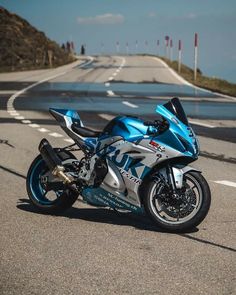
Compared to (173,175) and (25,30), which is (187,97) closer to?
(173,175)

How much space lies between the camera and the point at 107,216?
20.9 ft

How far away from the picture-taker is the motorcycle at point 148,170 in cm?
561

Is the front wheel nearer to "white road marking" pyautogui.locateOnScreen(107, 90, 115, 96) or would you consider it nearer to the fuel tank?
the fuel tank

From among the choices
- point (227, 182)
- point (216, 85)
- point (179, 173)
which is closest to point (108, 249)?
point (179, 173)

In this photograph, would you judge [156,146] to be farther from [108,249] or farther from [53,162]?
[53,162]

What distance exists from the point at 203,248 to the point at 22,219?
1839 millimetres

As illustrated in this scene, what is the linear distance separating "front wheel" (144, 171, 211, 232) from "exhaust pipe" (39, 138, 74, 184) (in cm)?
89

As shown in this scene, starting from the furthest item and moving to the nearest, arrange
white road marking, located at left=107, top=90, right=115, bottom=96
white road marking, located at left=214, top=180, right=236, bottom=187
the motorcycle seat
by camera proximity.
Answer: white road marking, located at left=107, top=90, right=115, bottom=96 → white road marking, located at left=214, top=180, right=236, bottom=187 → the motorcycle seat

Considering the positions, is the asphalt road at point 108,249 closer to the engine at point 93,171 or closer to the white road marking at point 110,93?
the engine at point 93,171

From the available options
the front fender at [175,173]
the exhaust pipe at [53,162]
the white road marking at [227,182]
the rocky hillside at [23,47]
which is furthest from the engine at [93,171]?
the rocky hillside at [23,47]

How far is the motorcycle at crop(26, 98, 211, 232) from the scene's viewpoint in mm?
5613

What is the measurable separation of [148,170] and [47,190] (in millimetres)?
1255

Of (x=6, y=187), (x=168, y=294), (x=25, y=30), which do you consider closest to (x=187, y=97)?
(x=6, y=187)

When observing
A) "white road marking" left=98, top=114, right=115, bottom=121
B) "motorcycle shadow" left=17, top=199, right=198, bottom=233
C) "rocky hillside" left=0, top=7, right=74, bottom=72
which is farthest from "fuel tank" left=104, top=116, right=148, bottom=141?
"rocky hillside" left=0, top=7, right=74, bottom=72
